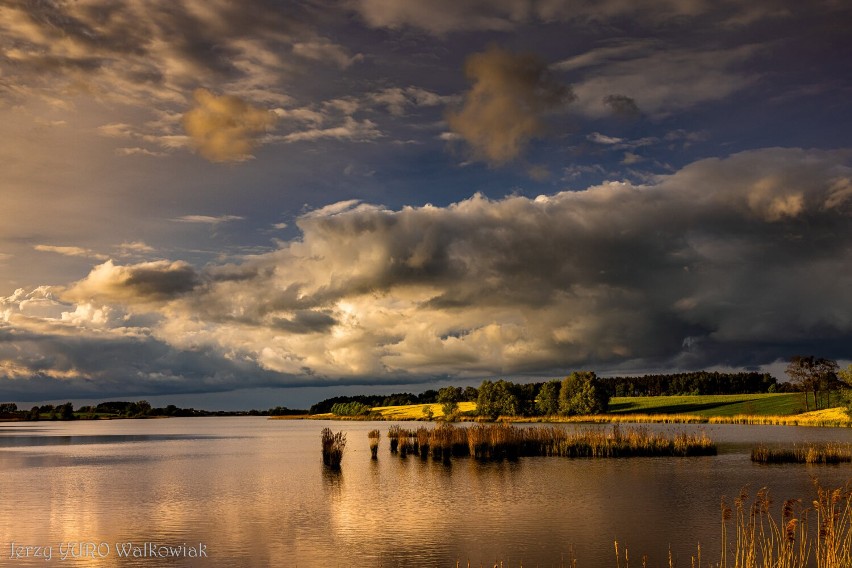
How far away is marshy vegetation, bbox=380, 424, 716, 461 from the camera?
55375 millimetres

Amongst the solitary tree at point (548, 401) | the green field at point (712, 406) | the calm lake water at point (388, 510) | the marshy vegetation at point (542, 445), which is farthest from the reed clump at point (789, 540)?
the solitary tree at point (548, 401)

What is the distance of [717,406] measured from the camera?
143375mm

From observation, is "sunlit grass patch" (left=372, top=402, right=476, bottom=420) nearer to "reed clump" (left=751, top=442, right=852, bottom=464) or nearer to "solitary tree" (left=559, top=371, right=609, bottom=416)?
"solitary tree" (left=559, top=371, right=609, bottom=416)

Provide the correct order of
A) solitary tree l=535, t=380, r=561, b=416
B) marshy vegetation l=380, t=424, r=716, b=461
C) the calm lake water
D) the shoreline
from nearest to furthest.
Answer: the calm lake water → marshy vegetation l=380, t=424, r=716, b=461 → the shoreline → solitary tree l=535, t=380, r=561, b=416

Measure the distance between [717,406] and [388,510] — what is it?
5115 inches

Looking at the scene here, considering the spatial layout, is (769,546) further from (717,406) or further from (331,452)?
(717,406)

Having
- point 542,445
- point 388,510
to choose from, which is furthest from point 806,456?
point 388,510

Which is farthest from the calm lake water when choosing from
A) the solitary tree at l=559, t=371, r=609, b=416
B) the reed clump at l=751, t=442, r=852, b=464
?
the solitary tree at l=559, t=371, r=609, b=416

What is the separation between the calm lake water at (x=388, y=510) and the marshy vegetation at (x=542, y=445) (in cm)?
330

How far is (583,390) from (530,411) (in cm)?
1407

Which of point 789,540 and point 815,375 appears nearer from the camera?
point 789,540

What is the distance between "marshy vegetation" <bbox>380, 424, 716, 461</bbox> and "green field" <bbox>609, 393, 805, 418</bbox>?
74521mm

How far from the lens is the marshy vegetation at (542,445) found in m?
55.4

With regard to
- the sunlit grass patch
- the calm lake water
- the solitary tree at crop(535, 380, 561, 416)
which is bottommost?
the sunlit grass patch
